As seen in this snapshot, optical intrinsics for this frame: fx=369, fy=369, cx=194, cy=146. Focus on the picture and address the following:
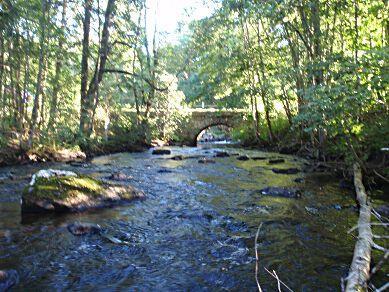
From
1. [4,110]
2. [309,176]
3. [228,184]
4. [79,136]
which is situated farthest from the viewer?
[79,136]

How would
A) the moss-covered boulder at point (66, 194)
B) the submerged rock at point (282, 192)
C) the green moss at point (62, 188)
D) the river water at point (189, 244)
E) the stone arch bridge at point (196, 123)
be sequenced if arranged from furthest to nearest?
the stone arch bridge at point (196, 123), the submerged rock at point (282, 192), the green moss at point (62, 188), the moss-covered boulder at point (66, 194), the river water at point (189, 244)

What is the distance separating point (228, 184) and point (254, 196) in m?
1.75

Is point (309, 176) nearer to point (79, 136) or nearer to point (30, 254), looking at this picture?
point (30, 254)

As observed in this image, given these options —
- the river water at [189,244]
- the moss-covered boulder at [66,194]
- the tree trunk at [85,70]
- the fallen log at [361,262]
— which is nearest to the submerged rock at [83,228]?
the river water at [189,244]

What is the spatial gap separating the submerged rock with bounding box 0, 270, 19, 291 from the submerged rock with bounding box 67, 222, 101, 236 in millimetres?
1408

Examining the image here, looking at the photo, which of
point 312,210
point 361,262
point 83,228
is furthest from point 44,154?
point 361,262

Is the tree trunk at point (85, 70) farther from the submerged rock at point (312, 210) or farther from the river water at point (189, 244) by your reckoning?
the submerged rock at point (312, 210)

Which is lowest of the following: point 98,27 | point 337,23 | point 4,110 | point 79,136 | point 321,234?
point 321,234

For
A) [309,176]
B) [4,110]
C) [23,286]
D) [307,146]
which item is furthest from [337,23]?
[23,286]

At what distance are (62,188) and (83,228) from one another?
151 centimetres

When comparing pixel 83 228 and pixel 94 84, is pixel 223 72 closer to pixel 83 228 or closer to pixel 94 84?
pixel 94 84

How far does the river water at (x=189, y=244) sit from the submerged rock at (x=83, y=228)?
0.35 feet

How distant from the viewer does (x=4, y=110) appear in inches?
524

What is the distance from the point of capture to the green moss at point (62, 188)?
6.37 metres
